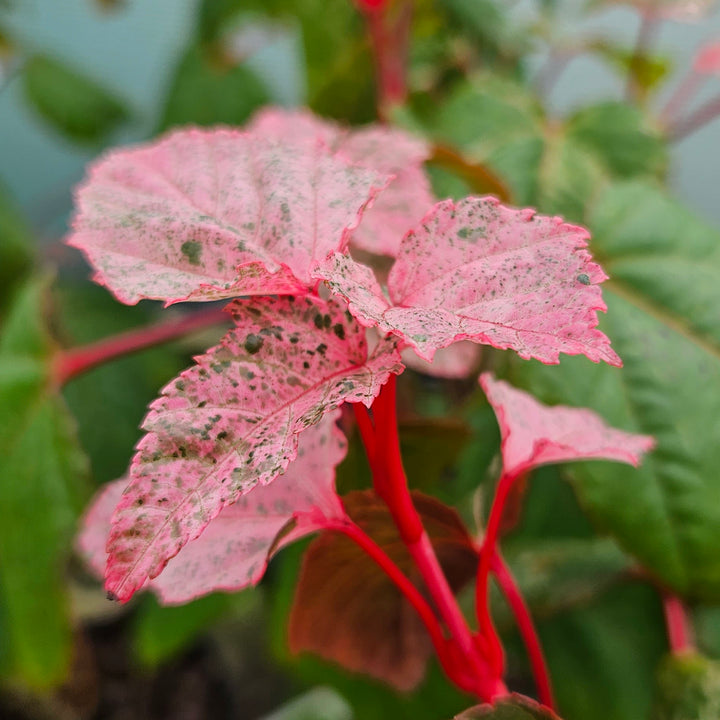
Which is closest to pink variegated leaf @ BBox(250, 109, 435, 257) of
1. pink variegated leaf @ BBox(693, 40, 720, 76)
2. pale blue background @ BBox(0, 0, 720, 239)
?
pink variegated leaf @ BBox(693, 40, 720, 76)

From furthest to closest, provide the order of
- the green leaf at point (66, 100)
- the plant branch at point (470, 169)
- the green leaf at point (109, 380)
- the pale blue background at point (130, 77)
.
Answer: the pale blue background at point (130, 77)
the green leaf at point (66, 100)
the green leaf at point (109, 380)
the plant branch at point (470, 169)

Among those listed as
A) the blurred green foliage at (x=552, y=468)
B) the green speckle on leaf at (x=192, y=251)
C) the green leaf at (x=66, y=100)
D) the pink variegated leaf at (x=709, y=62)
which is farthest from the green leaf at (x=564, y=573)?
the green leaf at (x=66, y=100)

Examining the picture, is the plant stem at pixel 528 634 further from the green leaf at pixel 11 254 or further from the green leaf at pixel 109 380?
the green leaf at pixel 11 254

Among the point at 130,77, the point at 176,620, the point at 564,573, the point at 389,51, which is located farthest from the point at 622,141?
the point at 130,77

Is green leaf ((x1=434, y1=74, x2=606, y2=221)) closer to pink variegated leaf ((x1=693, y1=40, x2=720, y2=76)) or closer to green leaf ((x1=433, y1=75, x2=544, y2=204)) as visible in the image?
green leaf ((x1=433, y1=75, x2=544, y2=204))

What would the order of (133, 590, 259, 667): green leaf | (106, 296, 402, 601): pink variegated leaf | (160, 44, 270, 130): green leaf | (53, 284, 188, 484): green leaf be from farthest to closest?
(160, 44, 270, 130): green leaf → (53, 284, 188, 484): green leaf → (133, 590, 259, 667): green leaf → (106, 296, 402, 601): pink variegated leaf

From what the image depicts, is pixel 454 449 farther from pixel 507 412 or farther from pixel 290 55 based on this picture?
pixel 290 55
